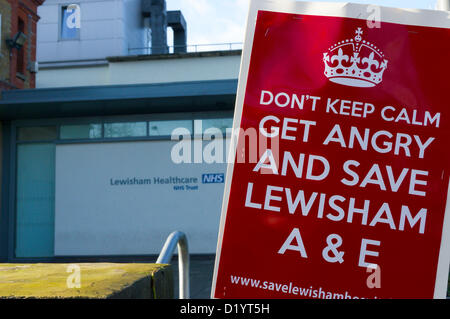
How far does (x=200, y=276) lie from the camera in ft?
31.8

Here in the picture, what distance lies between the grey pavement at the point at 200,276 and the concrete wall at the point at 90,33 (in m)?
13.4

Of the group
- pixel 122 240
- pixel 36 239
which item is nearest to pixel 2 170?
pixel 36 239

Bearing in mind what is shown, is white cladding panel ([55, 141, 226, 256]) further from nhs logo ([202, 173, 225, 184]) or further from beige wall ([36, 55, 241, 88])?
beige wall ([36, 55, 241, 88])

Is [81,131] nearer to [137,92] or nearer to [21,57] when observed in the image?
[137,92]

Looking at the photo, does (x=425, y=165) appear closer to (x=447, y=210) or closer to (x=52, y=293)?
(x=447, y=210)

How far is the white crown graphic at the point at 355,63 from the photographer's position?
184 centimetres

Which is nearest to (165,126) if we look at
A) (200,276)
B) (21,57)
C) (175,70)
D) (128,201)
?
(128,201)

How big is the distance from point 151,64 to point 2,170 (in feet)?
25.4

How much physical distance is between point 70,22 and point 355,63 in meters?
23.7

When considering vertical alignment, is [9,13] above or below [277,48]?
above

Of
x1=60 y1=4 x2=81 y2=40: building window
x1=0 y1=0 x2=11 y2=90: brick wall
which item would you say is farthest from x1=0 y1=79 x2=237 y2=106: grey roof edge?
x1=60 y1=4 x2=81 y2=40: building window

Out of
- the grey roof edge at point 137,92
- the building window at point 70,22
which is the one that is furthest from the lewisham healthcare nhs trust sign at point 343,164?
the building window at point 70,22

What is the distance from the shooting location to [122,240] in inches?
488
